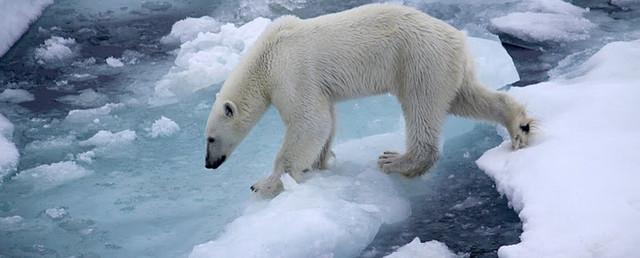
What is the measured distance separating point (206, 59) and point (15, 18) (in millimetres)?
2530

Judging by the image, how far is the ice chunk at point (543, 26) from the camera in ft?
24.2

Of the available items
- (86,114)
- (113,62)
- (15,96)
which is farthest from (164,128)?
(113,62)

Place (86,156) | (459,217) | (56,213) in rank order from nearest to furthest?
(459,217) → (56,213) → (86,156)

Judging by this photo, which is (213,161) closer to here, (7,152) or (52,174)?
(52,174)

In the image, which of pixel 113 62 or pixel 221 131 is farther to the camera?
pixel 113 62

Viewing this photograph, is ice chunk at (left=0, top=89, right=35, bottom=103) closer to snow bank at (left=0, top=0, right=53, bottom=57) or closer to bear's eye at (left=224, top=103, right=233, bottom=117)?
snow bank at (left=0, top=0, right=53, bottom=57)

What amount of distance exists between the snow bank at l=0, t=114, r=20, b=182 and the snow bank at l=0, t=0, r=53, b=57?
1998 mm

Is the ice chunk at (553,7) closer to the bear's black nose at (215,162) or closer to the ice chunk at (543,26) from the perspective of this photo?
the ice chunk at (543,26)

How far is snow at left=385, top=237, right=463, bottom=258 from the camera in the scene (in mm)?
4051

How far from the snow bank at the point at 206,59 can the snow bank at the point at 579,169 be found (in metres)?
2.55

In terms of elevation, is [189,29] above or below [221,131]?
below

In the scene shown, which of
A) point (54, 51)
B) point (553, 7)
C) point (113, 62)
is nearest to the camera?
point (113, 62)

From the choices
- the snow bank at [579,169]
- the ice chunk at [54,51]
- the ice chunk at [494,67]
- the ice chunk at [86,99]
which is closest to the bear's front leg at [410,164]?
the snow bank at [579,169]

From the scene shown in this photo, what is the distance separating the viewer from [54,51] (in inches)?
314
